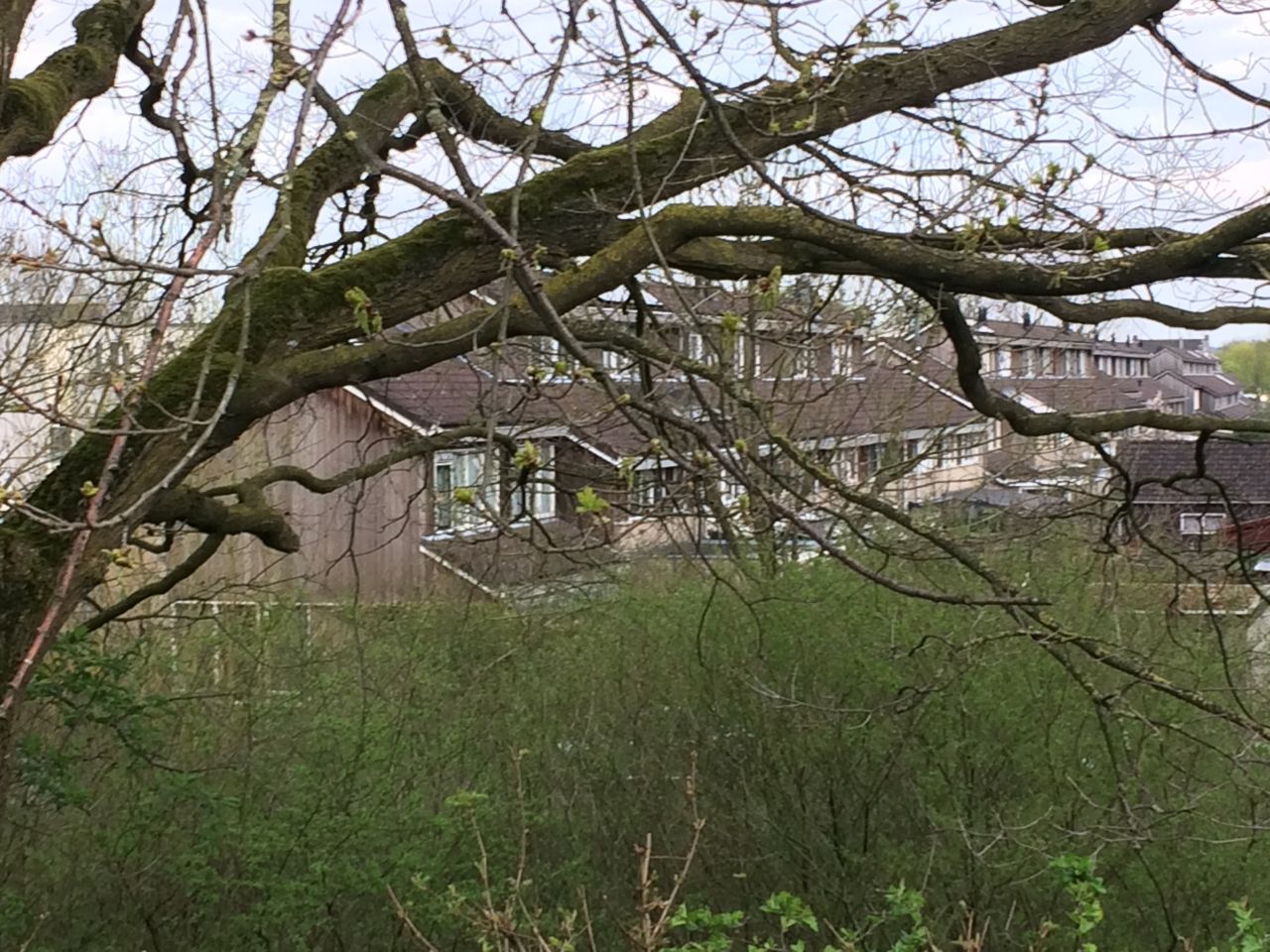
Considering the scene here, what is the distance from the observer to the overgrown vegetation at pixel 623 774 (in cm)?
593

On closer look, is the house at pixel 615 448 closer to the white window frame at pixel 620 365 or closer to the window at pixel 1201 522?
the white window frame at pixel 620 365

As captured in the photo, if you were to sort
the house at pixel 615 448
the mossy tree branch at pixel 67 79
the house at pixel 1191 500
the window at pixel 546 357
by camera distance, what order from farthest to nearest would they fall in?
the house at pixel 1191 500
the mossy tree branch at pixel 67 79
the house at pixel 615 448
the window at pixel 546 357

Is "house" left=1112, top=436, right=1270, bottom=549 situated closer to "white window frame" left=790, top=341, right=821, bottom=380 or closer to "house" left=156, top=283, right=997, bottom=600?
"house" left=156, top=283, right=997, bottom=600

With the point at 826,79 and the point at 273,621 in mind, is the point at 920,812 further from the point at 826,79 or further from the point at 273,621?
the point at 826,79

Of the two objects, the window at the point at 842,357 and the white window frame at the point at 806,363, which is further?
the window at the point at 842,357

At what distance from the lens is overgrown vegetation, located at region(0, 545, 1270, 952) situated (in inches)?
233

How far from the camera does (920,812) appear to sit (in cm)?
704

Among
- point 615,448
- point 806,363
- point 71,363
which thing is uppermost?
point 806,363

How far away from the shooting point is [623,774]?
788 centimetres

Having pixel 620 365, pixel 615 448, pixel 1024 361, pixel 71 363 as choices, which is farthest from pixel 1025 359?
pixel 71 363

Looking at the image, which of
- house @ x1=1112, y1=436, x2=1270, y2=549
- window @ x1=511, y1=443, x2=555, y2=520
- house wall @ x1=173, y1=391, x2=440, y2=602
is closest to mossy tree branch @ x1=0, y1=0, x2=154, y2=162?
window @ x1=511, y1=443, x2=555, y2=520

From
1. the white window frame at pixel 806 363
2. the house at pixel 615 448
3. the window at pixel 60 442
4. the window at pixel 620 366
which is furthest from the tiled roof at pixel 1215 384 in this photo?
the window at pixel 620 366

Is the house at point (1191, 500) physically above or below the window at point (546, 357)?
below

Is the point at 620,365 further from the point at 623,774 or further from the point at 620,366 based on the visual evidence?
the point at 623,774
